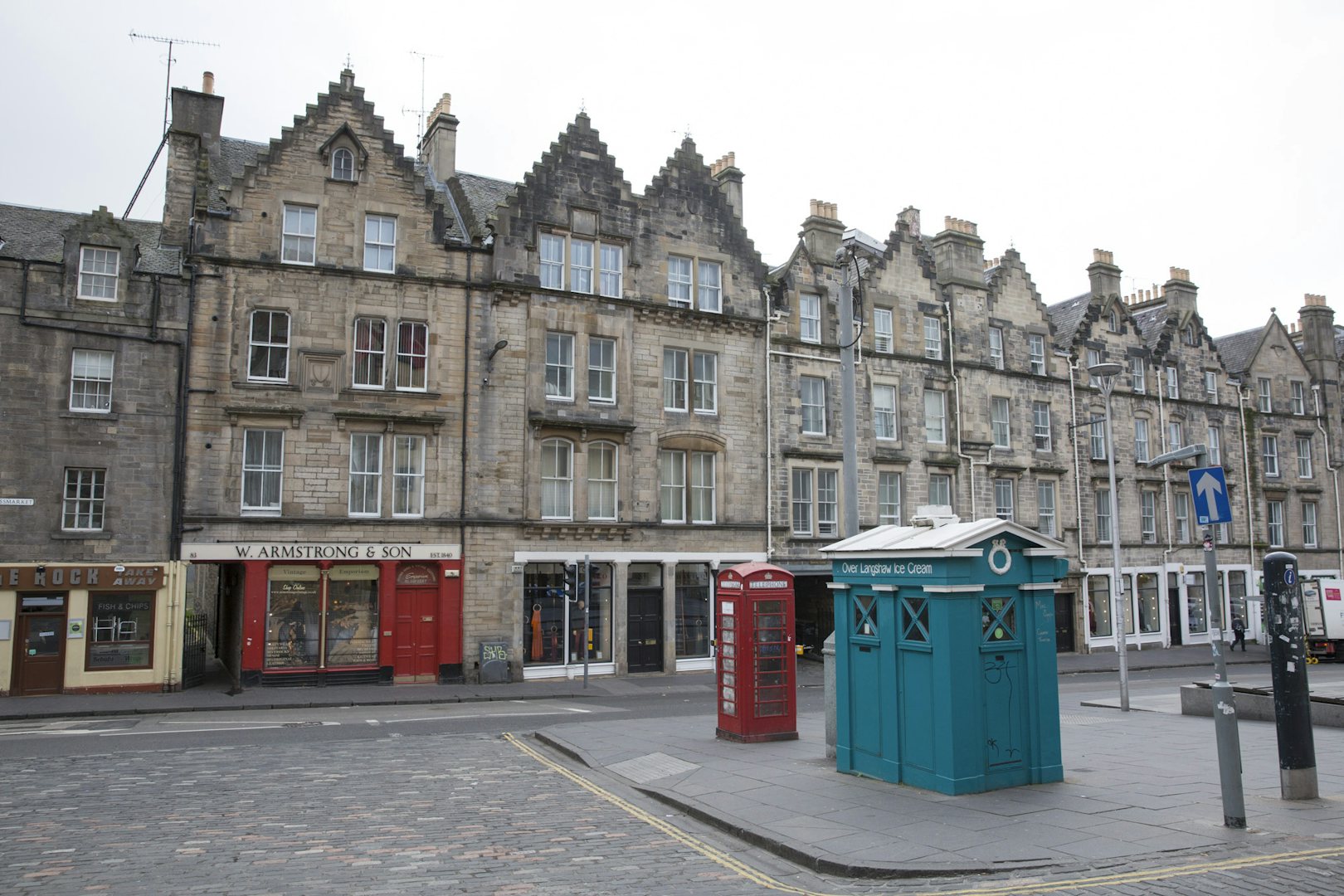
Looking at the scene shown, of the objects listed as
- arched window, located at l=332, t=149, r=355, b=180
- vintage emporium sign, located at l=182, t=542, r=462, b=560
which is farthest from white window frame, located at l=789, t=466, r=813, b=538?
arched window, located at l=332, t=149, r=355, b=180

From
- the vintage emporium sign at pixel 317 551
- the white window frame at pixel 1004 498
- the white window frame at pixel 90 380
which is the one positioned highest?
the white window frame at pixel 90 380

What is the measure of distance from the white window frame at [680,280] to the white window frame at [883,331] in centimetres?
735

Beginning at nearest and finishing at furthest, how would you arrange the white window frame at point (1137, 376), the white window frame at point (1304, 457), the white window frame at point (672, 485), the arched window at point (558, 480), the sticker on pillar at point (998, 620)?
the sticker on pillar at point (998, 620), the arched window at point (558, 480), the white window frame at point (672, 485), the white window frame at point (1137, 376), the white window frame at point (1304, 457)

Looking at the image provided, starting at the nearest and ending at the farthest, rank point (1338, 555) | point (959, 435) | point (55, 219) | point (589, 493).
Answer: point (55, 219) < point (589, 493) < point (959, 435) < point (1338, 555)

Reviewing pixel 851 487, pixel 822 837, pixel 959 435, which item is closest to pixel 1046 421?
pixel 959 435

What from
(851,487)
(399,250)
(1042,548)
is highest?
(399,250)

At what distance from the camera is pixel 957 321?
37.3 m

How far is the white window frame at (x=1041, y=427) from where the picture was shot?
38.9 metres

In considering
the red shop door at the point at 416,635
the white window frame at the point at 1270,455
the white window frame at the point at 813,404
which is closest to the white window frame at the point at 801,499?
the white window frame at the point at 813,404

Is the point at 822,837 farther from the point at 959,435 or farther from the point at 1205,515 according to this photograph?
the point at 959,435

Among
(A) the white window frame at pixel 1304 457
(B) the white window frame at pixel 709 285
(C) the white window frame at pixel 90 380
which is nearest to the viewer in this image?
(C) the white window frame at pixel 90 380

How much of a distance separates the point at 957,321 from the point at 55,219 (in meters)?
29.1

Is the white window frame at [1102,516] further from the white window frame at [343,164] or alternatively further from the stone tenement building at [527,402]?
the white window frame at [343,164]

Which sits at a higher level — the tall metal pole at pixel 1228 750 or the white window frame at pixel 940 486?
the white window frame at pixel 940 486
